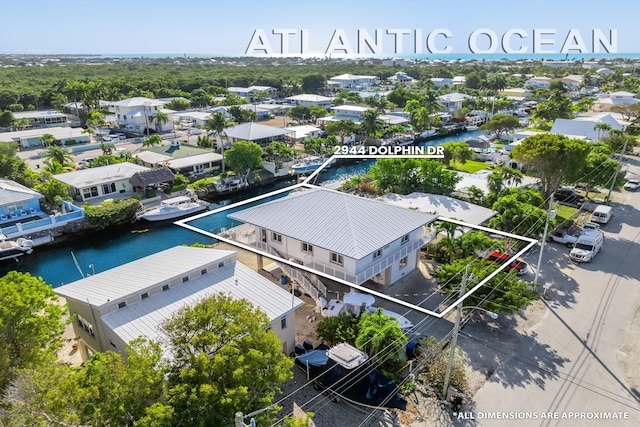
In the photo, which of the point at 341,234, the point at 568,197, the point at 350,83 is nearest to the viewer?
the point at 341,234

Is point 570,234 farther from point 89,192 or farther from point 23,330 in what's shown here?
point 89,192

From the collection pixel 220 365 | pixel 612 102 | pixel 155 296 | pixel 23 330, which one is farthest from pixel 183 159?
pixel 612 102

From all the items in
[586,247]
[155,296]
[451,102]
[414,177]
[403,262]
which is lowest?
[586,247]

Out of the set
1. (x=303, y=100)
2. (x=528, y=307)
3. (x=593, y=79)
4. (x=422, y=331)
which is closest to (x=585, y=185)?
(x=528, y=307)

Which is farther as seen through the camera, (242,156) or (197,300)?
(242,156)

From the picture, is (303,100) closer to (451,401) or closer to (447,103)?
(447,103)
